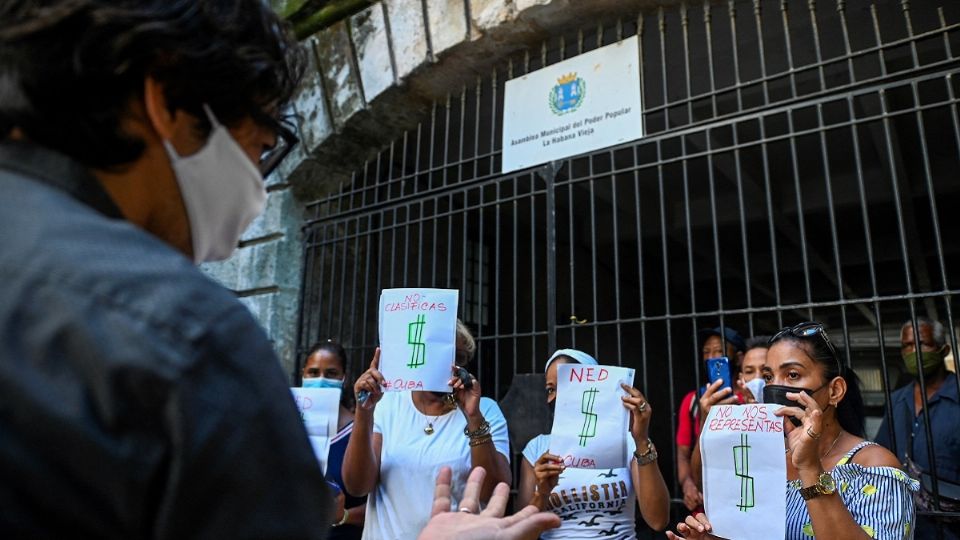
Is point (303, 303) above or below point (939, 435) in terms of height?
above

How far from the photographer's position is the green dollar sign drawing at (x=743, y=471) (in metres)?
2.21

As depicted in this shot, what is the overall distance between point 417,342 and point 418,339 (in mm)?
16

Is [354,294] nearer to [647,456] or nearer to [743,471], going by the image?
[647,456]

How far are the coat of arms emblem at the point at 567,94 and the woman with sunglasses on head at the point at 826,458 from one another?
2.18m

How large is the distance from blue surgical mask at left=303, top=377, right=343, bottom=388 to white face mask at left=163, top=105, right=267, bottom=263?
245cm

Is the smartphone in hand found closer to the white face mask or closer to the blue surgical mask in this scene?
the blue surgical mask

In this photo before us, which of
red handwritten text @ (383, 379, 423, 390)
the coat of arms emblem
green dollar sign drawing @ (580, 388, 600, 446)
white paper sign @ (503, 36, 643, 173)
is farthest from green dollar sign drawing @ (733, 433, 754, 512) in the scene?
the coat of arms emblem

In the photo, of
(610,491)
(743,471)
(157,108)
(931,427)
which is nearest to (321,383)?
(610,491)

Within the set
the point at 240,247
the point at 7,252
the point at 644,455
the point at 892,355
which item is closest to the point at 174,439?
the point at 7,252

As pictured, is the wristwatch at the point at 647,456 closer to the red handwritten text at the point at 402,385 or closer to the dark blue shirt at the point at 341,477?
the red handwritten text at the point at 402,385

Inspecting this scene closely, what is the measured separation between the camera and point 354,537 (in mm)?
3141

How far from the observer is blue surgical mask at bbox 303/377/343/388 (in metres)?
3.45

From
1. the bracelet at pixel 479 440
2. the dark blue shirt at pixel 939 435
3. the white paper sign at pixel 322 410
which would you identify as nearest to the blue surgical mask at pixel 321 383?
the white paper sign at pixel 322 410

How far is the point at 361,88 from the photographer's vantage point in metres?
5.00
